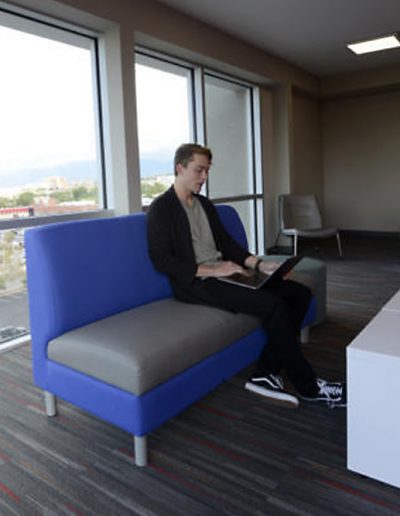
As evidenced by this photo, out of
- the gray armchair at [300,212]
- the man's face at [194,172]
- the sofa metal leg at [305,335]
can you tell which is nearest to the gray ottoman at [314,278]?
the sofa metal leg at [305,335]

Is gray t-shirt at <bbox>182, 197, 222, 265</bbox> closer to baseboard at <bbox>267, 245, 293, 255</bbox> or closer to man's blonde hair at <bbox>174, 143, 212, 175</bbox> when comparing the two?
man's blonde hair at <bbox>174, 143, 212, 175</bbox>

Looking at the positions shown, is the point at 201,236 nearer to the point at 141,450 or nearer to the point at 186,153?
the point at 186,153

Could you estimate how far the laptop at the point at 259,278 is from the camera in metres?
2.14

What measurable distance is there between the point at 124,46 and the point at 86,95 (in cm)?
45

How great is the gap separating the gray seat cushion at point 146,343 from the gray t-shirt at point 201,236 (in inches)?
12.3

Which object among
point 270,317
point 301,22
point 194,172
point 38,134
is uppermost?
point 301,22

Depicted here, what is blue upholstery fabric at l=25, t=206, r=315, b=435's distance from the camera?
1.66 metres

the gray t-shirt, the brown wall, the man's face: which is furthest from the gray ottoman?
the brown wall

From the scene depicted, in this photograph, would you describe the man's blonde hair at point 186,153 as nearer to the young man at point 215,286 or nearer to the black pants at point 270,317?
the young man at point 215,286

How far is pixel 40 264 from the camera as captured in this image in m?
1.84

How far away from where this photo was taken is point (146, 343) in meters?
1.65

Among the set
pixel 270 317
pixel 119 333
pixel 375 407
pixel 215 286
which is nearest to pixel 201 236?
pixel 215 286

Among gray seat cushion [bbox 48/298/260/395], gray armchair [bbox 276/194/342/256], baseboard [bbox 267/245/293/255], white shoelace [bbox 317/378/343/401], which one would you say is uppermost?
gray armchair [bbox 276/194/342/256]

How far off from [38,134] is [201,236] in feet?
4.89
